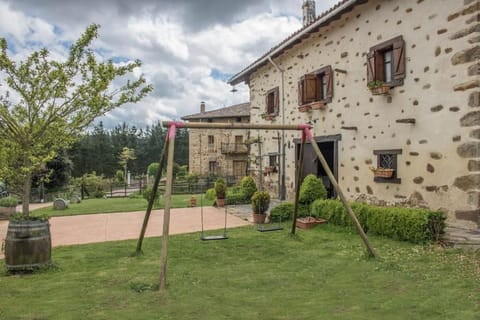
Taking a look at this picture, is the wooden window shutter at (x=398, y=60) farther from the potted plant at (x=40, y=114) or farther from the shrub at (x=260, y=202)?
the potted plant at (x=40, y=114)

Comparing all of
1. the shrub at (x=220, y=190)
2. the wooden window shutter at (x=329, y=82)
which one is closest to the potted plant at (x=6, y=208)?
the shrub at (x=220, y=190)

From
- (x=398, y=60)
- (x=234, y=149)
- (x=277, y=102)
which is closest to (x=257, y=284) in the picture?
(x=398, y=60)

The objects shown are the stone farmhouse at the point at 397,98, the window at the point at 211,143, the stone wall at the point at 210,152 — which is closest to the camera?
the stone farmhouse at the point at 397,98

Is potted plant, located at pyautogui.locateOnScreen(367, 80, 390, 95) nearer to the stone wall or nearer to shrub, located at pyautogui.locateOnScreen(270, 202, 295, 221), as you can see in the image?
shrub, located at pyautogui.locateOnScreen(270, 202, 295, 221)

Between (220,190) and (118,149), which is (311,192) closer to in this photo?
(220,190)

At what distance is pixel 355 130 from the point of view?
913 centimetres

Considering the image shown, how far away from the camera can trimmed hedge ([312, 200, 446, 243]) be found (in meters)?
5.93

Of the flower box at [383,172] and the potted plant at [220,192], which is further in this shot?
the potted plant at [220,192]

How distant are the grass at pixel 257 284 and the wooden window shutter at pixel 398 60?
12.0ft

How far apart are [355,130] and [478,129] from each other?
10.6 feet

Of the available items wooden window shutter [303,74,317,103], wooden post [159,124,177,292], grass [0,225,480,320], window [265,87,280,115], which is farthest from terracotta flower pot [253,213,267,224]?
window [265,87,280,115]

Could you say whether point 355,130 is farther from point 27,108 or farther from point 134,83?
point 27,108

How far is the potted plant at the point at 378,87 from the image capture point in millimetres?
7878

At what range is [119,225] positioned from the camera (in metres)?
9.49
